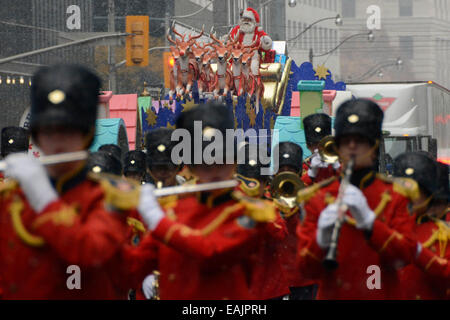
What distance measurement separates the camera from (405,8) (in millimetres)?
124938

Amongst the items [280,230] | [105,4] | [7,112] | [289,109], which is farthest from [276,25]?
[280,230]

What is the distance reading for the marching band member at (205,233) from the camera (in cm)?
491

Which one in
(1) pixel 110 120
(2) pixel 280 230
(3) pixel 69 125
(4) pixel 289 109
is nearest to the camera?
(3) pixel 69 125

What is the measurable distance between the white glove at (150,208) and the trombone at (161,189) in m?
0.07

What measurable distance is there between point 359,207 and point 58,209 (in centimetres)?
167

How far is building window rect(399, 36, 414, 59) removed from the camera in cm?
11609

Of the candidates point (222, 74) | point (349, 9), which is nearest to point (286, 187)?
point (222, 74)

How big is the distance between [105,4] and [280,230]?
5309 cm

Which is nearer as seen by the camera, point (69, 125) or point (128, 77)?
point (69, 125)

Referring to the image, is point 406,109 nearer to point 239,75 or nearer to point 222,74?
point 239,75

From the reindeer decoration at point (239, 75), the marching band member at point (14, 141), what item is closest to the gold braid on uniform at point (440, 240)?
the marching band member at point (14, 141)

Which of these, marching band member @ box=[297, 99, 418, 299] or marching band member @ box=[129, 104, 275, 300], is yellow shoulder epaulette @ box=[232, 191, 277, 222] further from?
marching band member @ box=[297, 99, 418, 299]

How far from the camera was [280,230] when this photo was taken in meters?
8.27
